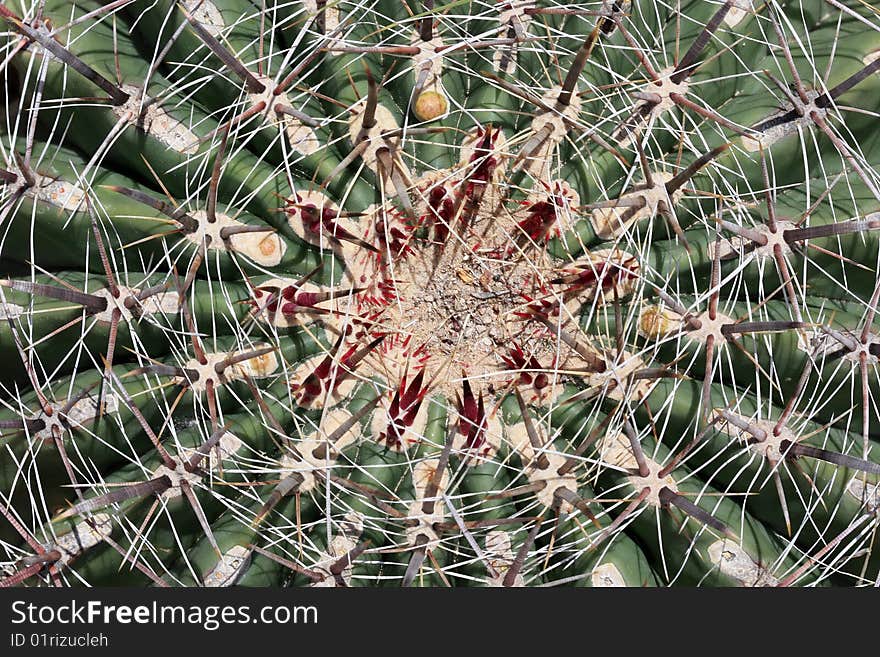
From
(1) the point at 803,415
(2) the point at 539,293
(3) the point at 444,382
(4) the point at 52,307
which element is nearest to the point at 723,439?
(1) the point at 803,415

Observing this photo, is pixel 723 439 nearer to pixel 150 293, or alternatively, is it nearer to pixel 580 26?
pixel 580 26

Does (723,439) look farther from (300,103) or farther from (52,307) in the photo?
(52,307)

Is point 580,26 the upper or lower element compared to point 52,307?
upper

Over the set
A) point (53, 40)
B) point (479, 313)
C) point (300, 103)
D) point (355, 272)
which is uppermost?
point (53, 40)

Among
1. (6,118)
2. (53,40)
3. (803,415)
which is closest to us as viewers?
(53,40)

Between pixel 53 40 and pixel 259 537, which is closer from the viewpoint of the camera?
pixel 53 40

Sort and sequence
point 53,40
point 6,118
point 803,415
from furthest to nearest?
point 6,118
point 803,415
point 53,40

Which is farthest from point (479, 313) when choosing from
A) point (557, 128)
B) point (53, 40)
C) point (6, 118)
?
point (6, 118)
